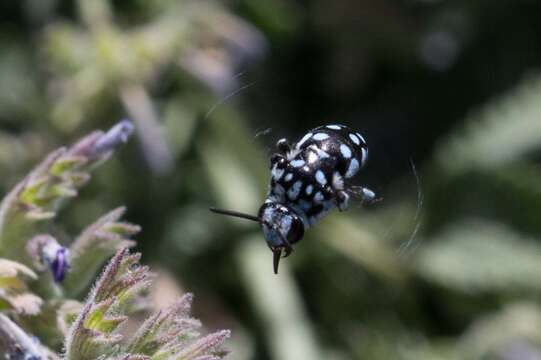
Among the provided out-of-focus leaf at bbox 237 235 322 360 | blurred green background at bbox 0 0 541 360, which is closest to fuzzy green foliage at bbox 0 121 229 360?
blurred green background at bbox 0 0 541 360

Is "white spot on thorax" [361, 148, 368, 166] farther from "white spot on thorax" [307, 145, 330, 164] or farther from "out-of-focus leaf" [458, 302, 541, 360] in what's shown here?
"out-of-focus leaf" [458, 302, 541, 360]

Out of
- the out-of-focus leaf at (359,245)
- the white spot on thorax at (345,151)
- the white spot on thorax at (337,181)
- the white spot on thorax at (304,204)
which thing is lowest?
the white spot on thorax at (304,204)

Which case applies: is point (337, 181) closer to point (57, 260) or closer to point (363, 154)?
point (363, 154)

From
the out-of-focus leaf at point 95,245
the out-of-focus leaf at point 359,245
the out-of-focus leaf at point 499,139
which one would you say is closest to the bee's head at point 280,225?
the out-of-focus leaf at point 95,245

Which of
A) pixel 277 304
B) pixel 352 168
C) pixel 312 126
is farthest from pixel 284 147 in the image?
pixel 312 126

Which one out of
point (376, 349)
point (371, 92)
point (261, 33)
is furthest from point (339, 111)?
point (376, 349)

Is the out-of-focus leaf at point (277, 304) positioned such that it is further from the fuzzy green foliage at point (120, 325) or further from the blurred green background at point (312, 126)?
the fuzzy green foliage at point (120, 325)
